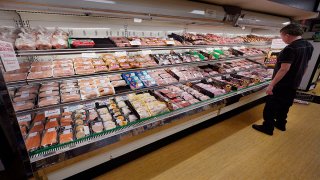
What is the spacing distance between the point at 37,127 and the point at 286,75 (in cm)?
350

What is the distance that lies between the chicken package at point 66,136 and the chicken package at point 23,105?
38cm

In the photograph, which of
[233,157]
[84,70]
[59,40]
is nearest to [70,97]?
[84,70]

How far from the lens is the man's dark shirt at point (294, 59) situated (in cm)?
253

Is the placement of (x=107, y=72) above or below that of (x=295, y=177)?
above

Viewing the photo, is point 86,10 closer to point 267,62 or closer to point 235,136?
point 235,136

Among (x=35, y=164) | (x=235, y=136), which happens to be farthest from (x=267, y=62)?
(x=35, y=164)

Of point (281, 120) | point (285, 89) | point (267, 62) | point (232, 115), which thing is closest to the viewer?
point (285, 89)

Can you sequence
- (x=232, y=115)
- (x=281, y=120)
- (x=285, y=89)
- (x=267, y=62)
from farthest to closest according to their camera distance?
(x=267, y=62)
(x=232, y=115)
(x=281, y=120)
(x=285, y=89)

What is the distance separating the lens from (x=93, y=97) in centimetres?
197

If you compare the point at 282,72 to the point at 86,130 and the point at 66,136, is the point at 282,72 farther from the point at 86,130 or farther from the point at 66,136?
the point at 66,136

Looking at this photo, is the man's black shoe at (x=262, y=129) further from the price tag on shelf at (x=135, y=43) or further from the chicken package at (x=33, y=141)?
the chicken package at (x=33, y=141)

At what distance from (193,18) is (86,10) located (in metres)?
1.44

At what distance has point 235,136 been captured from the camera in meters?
2.90

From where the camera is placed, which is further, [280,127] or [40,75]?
[280,127]
